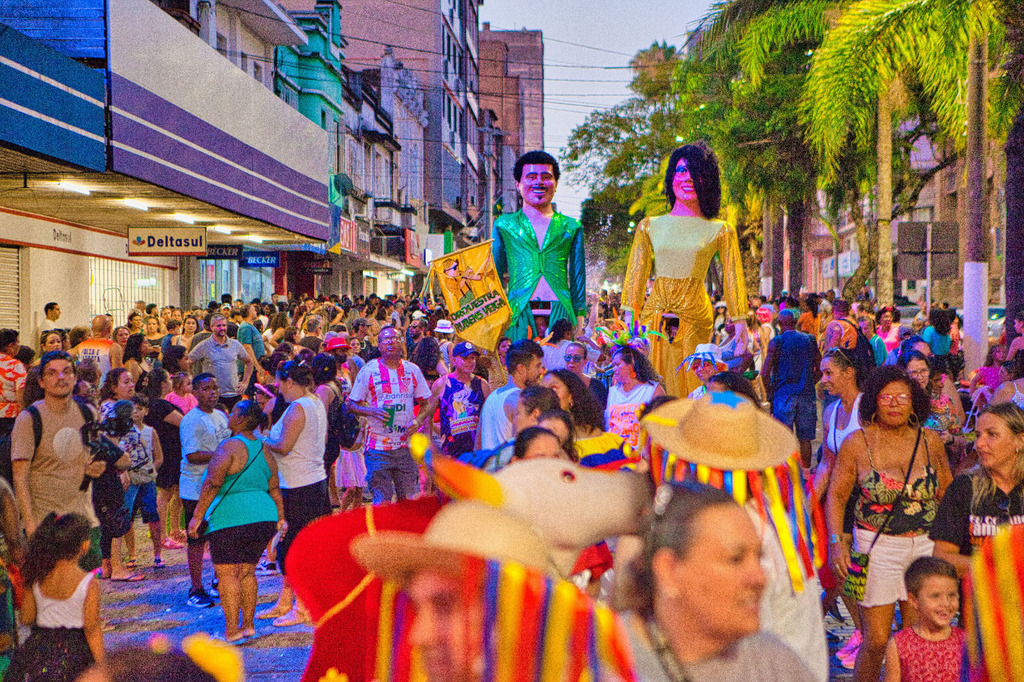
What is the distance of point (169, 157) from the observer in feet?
44.3

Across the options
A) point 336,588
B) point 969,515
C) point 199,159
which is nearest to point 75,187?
point 199,159

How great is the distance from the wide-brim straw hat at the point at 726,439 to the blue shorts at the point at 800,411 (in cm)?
730

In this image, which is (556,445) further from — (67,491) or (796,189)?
(796,189)

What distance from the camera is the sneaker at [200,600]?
716 centimetres

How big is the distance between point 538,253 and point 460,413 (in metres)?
1.43

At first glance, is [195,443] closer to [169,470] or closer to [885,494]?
[169,470]

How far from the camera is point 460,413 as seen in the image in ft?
25.1

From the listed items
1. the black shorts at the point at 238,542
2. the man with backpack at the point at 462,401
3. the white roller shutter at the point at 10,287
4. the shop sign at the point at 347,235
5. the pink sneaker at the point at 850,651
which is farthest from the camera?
the shop sign at the point at 347,235

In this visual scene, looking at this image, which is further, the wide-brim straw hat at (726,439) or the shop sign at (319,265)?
the shop sign at (319,265)

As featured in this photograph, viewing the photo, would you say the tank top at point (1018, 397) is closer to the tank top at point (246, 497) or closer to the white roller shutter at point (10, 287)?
the tank top at point (246, 497)

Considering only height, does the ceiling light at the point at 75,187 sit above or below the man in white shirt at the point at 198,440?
above

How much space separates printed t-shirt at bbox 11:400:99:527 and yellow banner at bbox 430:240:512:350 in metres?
2.87

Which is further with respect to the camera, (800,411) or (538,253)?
(800,411)

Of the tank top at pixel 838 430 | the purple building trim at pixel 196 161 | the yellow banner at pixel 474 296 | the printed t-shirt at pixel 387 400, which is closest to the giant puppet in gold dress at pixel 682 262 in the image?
the yellow banner at pixel 474 296
